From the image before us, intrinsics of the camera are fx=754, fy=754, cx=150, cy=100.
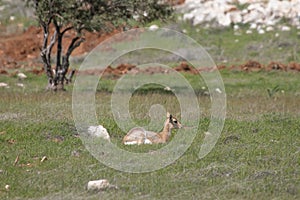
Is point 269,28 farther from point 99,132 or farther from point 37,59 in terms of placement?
point 99,132

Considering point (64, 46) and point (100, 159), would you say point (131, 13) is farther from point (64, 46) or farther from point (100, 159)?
point (64, 46)

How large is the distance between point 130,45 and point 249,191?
2103 cm

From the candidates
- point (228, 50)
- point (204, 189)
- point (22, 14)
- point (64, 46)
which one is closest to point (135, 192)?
point (204, 189)

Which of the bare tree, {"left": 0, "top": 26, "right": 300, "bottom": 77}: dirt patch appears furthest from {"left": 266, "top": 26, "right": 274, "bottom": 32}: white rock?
the bare tree

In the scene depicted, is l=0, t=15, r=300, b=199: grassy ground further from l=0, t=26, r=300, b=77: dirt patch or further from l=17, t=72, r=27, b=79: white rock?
l=0, t=26, r=300, b=77: dirt patch

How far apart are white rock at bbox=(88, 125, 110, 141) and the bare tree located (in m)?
6.91

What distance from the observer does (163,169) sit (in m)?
10.5

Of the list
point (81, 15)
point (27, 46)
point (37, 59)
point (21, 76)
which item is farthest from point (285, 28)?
point (81, 15)

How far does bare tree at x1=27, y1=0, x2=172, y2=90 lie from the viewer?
19109mm

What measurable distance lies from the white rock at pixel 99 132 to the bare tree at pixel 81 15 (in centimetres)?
691

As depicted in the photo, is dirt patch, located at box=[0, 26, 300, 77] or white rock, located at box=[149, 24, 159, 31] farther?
white rock, located at box=[149, 24, 159, 31]

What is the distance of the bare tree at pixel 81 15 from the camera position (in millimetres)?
19109

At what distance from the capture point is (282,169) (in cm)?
1045

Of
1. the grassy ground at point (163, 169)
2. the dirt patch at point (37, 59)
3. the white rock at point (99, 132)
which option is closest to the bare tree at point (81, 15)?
the dirt patch at point (37, 59)
